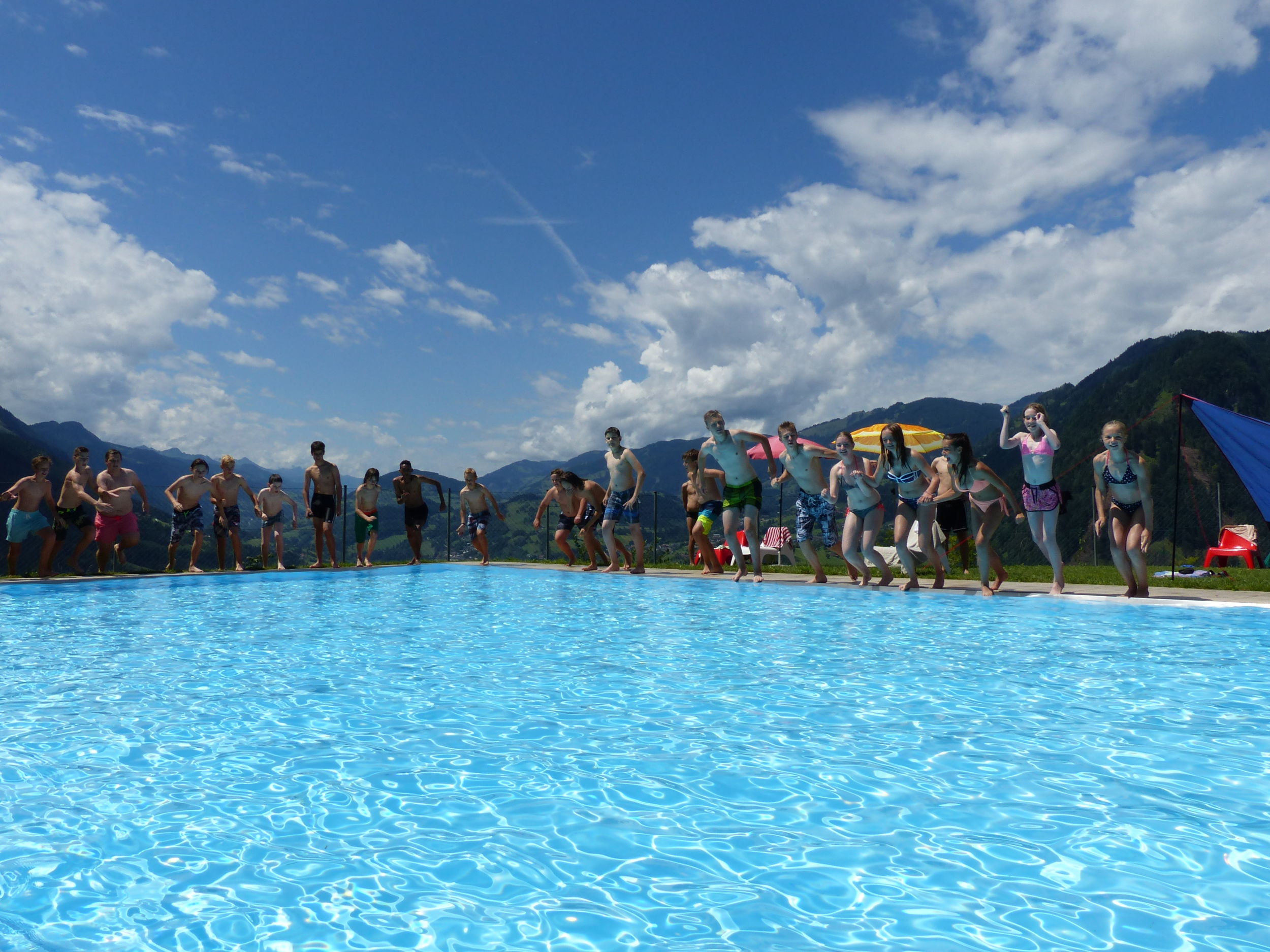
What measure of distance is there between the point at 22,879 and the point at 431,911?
4.29ft

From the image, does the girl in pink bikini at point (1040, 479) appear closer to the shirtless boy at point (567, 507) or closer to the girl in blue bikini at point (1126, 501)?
the girl in blue bikini at point (1126, 501)

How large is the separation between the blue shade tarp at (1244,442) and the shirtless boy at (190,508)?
15.4 metres

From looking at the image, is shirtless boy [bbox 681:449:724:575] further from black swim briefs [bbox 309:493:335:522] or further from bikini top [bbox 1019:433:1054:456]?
black swim briefs [bbox 309:493:335:522]

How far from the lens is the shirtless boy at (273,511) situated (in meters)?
14.7

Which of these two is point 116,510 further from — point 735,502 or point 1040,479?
point 1040,479

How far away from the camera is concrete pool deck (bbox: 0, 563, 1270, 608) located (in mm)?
8727

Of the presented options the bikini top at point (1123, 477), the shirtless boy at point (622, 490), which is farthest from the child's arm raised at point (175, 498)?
the bikini top at point (1123, 477)

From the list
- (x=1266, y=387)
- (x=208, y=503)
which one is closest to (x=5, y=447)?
(x=208, y=503)

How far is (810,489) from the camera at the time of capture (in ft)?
35.7

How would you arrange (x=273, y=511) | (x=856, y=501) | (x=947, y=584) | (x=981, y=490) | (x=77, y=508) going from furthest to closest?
(x=273, y=511) < (x=77, y=508) < (x=947, y=584) < (x=856, y=501) < (x=981, y=490)

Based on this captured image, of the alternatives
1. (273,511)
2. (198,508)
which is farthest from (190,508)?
(273,511)

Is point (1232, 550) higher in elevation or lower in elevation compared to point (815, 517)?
lower

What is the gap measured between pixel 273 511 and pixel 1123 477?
13870mm

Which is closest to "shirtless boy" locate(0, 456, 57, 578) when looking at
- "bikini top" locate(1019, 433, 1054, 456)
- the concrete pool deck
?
the concrete pool deck
